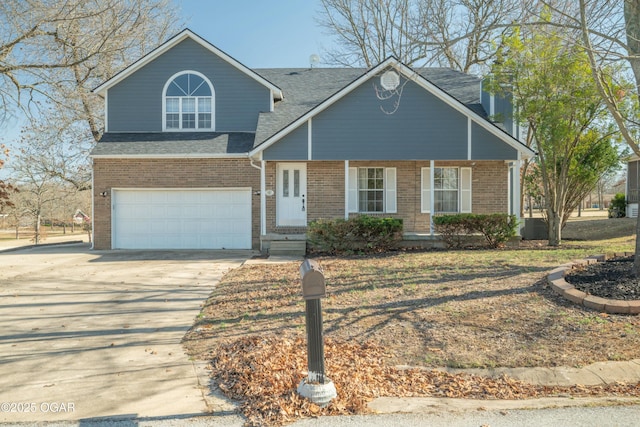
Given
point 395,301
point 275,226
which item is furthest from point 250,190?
point 395,301

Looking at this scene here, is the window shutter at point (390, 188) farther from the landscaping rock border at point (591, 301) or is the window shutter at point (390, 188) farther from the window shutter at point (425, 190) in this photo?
the landscaping rock border at point (591, 301)

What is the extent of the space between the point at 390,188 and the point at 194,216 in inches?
266

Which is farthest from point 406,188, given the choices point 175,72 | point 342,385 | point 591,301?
point 342,385

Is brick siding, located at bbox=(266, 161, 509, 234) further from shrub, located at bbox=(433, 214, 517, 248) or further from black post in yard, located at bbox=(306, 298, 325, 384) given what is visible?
black post in yard, located at bbox=(306, 298, 325, 384)

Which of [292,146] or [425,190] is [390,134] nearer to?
[425,190]

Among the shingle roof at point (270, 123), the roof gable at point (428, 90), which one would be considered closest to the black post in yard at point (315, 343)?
the roof gable at point (428, 90)

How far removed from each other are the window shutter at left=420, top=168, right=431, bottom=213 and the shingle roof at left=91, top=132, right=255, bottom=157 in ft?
19.7

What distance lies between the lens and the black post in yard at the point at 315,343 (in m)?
4.20

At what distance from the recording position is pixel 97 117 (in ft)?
80.5

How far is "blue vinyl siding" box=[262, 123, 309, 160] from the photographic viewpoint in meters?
15.0

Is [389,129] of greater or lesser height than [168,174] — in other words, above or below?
above

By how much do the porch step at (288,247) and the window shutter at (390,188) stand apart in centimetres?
359

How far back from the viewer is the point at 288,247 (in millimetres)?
14492

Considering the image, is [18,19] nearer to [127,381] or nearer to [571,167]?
[127,381]
